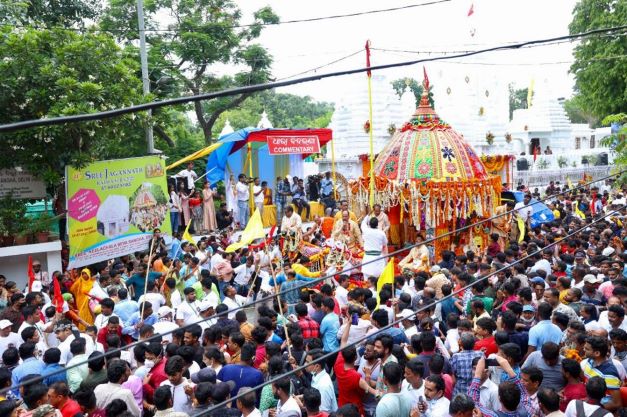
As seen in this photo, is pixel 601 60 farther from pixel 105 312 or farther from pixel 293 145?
pixel 105 312

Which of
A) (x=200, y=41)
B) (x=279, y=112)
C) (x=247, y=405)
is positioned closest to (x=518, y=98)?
(x=279, y=112)

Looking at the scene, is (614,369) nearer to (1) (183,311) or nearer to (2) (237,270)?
(1) (183,311)

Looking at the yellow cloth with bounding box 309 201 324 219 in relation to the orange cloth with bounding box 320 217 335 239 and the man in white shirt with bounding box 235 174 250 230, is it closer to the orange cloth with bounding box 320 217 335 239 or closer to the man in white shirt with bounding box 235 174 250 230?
the man in white shirt with bounding box 235 174 250 230

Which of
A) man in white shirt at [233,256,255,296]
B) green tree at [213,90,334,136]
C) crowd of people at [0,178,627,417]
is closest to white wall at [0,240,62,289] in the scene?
crowd of people at [0,178,627,417]

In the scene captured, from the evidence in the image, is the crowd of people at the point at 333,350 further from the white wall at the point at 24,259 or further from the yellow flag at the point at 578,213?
the yellow flag at the point at 578,213

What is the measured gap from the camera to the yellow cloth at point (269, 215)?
19062mm

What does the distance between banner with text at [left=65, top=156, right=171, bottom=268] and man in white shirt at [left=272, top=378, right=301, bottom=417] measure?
8211 millimetres

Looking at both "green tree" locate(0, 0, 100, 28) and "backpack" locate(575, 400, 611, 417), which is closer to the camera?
"backpack" locate(575, 400, 611, 417)

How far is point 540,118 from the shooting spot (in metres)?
41.6

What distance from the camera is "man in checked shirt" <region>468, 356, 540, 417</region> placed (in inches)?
199

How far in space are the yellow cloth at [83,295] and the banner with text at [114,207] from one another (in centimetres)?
317

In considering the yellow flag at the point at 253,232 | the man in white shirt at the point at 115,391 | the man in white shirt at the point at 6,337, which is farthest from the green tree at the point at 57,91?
the man in white shirt at the point at 115,391

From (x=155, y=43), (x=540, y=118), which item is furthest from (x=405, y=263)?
(x=540, y=118)

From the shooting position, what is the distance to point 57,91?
12.4 metres
